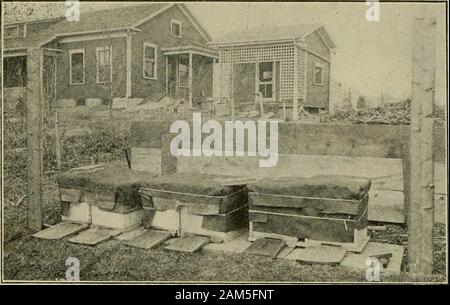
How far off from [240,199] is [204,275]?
0.91m

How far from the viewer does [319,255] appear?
4.24 meters

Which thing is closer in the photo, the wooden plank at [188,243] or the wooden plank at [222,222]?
the wooden plank at [188,243]

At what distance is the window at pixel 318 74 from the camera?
217 inches

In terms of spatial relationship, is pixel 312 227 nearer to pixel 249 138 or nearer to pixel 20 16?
pixel 249 138

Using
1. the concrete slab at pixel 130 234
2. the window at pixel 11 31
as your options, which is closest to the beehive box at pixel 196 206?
the concrete slab at pixel 130 234

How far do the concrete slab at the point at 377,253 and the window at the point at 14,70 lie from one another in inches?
161

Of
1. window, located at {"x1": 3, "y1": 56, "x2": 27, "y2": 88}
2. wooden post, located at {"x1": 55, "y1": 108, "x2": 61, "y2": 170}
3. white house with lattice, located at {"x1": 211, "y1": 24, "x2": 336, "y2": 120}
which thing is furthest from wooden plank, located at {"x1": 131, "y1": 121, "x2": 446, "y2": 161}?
window, located at {"x1": 3, "y1": 56, "x2": 27, "y2": 88}

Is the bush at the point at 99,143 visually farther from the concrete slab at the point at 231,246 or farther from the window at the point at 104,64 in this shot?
the concrete slab at the point at 231,246

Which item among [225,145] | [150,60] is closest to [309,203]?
[225,145]

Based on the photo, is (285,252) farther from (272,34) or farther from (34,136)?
(34,136)

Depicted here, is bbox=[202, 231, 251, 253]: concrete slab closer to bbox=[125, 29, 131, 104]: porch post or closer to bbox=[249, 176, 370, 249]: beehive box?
bbox=[249, 176, 370, 249]: beehive box

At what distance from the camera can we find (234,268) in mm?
4344

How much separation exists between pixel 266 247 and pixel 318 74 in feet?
7.74

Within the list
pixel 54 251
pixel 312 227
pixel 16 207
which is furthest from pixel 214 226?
pixel 16 207
